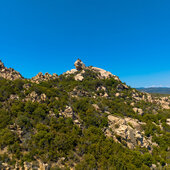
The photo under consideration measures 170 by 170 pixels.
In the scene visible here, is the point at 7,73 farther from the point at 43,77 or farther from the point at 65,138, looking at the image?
the point at 65,138

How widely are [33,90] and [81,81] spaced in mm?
33854

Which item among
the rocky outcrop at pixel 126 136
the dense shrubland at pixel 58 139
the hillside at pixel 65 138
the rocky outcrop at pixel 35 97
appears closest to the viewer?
the hillside at pixel 65 138

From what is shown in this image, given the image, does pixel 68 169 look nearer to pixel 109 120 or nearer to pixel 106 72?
pixel 109 120

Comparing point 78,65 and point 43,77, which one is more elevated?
point 78,65

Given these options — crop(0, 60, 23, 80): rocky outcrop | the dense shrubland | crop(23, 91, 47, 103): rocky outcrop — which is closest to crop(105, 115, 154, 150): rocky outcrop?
the dense shrubland

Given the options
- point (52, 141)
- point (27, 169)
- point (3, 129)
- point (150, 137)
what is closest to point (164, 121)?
point (150, 137)

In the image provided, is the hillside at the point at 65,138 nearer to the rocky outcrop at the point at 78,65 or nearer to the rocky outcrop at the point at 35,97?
the rocky outcrop at the point at 35,97

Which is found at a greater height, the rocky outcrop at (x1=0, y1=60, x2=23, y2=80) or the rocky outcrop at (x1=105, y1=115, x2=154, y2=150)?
the rocky outcrop at (x1=0, y1=60, x2=23, y2=80)

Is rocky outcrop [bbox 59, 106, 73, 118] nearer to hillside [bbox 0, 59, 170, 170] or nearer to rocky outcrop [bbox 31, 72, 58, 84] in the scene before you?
hillside [bbox 0, 59, 170, 170]

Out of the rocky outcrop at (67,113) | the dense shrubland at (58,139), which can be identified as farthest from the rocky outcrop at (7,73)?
the rocky outcrop at (67,113)

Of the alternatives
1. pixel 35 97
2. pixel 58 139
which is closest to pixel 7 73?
pixel 35 97

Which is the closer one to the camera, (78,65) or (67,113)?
(67,113)

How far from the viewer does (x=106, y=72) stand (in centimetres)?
7719

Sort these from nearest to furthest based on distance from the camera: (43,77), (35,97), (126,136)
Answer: (126,136) < (35,97) < (43,77)
